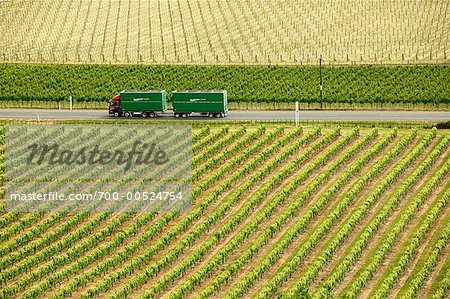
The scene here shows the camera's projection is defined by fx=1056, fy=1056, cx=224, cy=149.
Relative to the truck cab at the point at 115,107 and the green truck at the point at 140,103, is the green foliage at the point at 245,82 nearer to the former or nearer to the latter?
the truck cab at the point at 115,107

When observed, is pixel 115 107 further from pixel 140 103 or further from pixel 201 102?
pixel 201 102

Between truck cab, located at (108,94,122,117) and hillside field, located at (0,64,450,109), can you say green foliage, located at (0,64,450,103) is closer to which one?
hillside field, located at (0,64,450,109)

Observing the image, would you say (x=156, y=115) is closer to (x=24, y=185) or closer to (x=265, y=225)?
(x=24, y=185)

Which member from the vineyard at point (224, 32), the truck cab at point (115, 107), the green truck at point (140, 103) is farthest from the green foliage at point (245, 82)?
the green truck at point (140, 103)

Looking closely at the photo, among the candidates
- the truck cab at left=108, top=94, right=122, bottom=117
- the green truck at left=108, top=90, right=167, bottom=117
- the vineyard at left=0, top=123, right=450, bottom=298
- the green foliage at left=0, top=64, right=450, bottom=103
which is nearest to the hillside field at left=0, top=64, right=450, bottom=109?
the green foliage at left=0, top=64, right=450, bottom=103

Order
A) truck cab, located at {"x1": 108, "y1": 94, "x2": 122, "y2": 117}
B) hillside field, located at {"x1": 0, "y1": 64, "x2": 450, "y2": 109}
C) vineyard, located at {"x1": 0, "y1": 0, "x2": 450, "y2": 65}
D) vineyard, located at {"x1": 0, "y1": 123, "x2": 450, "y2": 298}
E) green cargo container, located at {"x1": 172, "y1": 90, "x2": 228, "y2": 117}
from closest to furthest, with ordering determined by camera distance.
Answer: vineyard, located at {"x1": 0, "y1": 123, "x2": 450, "y2": 298}, green cargo container, located at {"x1": 172, "y1": 90, "x2": 228, "y2": 117}, truck cab, located at {"x1": 108, "y1": 94, "x2": 122, "y2": 117}, hillside field, located at {"x1": 0, "y1": 64, "x2": 450, "y2": 109}, vineyard, located at {"x1": 0, "y1": 0, "x2": 450, "y2": 65}

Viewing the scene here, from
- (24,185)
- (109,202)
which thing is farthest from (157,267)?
(24,185)
